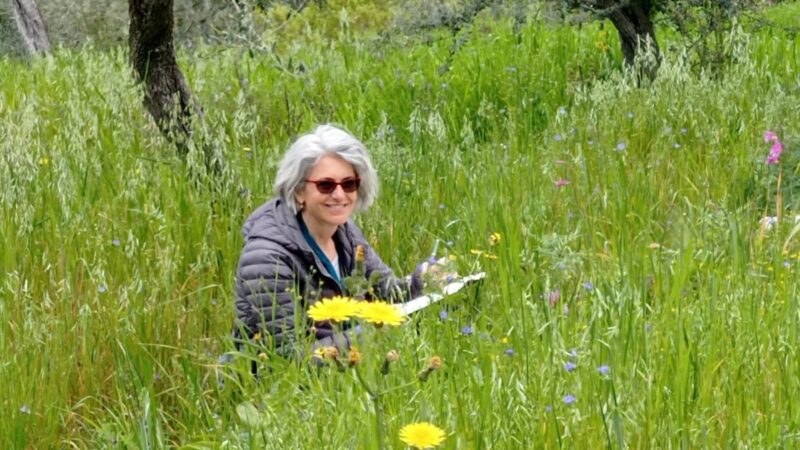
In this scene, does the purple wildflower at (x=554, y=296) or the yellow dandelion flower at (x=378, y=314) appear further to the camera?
the purple wildflower at (x=554, y=296)

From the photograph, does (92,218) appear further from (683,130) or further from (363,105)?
(363,105)

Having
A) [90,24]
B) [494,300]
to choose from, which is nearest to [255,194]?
[494,300]

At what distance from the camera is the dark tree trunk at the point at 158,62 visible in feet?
15.5

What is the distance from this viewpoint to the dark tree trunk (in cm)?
471

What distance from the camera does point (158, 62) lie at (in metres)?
4.86

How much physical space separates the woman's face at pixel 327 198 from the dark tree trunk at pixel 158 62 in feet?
4.15

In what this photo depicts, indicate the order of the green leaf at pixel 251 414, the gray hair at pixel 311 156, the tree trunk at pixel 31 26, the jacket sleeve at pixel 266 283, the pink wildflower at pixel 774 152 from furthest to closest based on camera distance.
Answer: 1. the tree trunk at pixel 31 26
2. the pink wildflower at pixel 774 152
3. the gray hair at pixel 311 156
4. the jacket sleeve at pixel 266 283
5. the green leaf at pixel 251 414

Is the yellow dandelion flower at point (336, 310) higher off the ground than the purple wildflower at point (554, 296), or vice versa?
the yellow dandelion flower at point (336, 310)

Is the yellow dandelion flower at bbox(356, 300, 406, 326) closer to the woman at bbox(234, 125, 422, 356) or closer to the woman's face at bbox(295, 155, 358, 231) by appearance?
the woman at bbox(234, 125, 422, 356)

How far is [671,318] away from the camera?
8.49ft

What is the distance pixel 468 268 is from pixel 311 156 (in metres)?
0.62

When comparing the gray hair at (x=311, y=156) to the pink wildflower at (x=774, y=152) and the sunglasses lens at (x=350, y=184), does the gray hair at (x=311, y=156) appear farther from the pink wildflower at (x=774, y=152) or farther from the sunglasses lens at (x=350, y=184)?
the pink wildflower at (x=774, y=152)

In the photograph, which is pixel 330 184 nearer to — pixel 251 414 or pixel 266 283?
pixel 266 283

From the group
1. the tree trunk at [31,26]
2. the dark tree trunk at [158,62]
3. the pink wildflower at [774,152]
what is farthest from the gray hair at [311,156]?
the tree trunk at [31,26]
